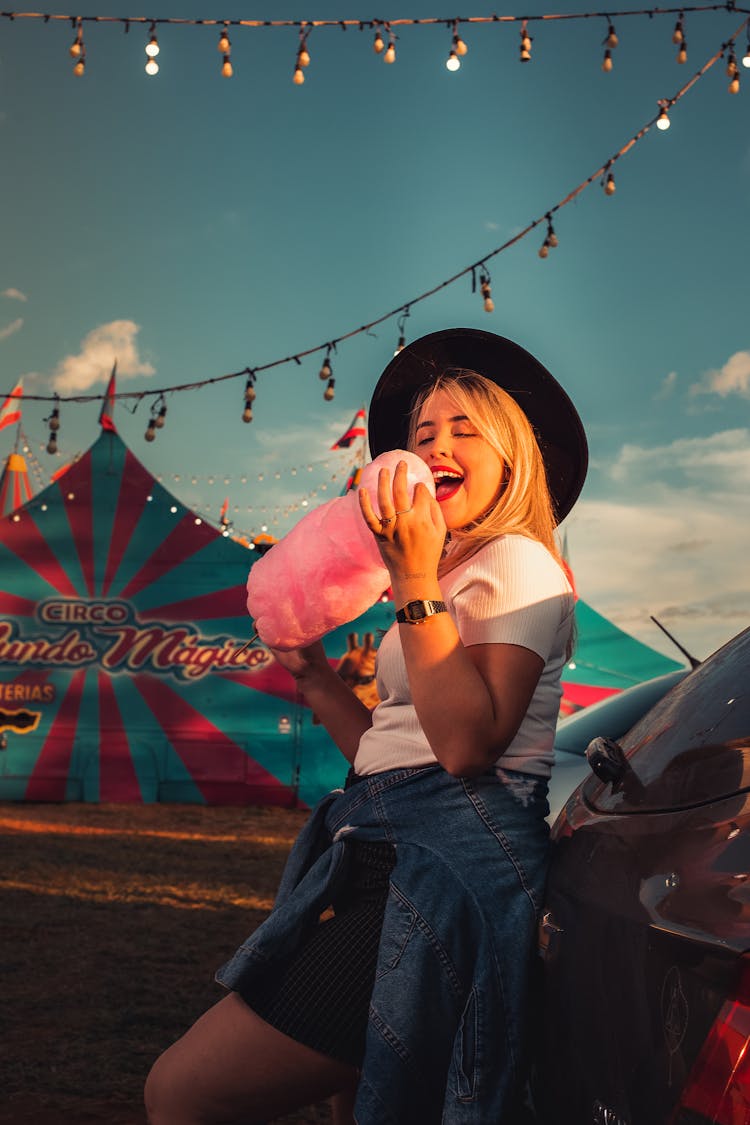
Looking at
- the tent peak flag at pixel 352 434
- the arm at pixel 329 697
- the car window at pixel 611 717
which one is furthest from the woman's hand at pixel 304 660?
the tent peak flag at pixel 352 434

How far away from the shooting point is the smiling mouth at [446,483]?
1.74 m

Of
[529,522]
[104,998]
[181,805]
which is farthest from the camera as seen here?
[181,805]

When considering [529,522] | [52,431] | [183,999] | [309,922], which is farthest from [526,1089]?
[52,431]

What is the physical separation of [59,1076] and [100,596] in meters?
7.97

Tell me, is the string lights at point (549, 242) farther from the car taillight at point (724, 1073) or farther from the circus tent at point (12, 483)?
the circus tent at point (12, 483)

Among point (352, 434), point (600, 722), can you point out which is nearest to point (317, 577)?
point (600, 722)

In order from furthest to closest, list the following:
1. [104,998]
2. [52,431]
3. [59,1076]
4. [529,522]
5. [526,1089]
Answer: [52,431] < [104,998] < [59,1076] < [529,522] < [526,1089]

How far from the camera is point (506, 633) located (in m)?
1.46

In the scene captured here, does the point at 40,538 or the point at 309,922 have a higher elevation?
the point at 40,538

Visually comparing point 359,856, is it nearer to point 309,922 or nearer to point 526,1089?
point 309,922

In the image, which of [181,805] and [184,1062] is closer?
[184,1062]

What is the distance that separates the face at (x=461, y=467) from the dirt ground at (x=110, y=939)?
2630 mm

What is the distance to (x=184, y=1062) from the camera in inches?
55.6

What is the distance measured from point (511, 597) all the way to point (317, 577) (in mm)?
493
